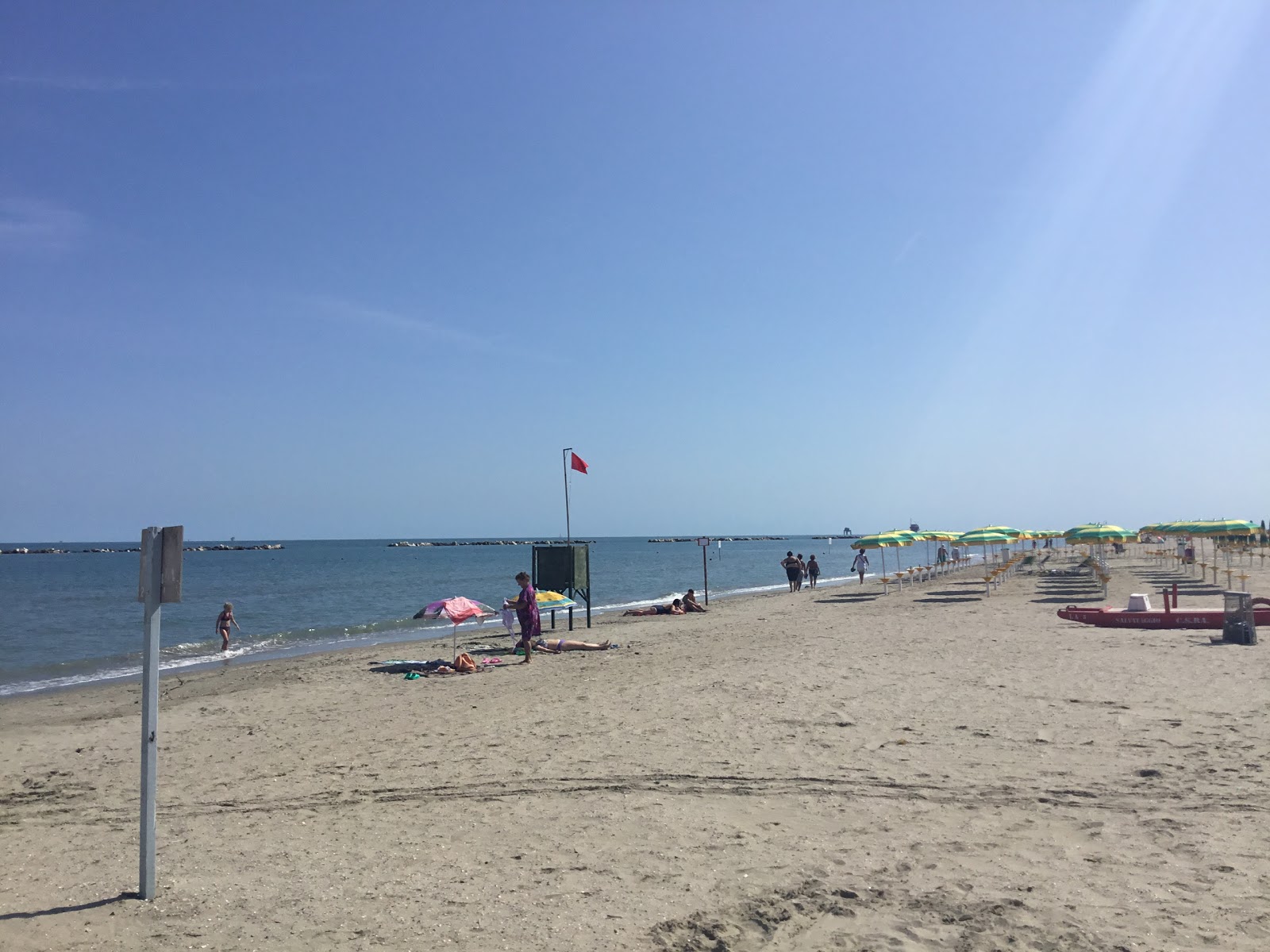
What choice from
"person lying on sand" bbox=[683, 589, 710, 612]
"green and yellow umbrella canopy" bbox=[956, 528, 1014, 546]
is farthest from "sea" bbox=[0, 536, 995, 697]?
"green and yellow umbrella canopy" bbox=[956, 528, 1014, 546]

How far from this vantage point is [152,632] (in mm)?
4527

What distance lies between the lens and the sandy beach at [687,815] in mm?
4254

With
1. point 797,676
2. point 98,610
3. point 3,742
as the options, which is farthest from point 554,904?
point 98,610

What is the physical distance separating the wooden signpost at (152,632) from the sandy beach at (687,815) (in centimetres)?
27

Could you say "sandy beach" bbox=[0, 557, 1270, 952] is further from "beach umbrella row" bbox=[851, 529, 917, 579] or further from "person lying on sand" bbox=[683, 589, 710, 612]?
"beach umbrella row" bbox=[851, 529, 917, 579]

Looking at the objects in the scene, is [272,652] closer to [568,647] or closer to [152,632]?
[568,647]

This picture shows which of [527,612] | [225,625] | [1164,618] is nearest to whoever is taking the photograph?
[527,612]

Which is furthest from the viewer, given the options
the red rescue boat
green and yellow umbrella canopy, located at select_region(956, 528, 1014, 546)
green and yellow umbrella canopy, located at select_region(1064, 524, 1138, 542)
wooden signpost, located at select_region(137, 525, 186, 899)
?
green and yellow umbrella canopy, located at select_region(956, 528, 1014, 546)

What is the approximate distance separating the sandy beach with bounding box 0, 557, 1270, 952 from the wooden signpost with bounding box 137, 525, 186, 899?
0.27 m

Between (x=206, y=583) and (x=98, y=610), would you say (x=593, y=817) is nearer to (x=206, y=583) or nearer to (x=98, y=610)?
(x=98, y=610)

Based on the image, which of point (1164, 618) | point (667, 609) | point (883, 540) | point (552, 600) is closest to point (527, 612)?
point (552, 600)

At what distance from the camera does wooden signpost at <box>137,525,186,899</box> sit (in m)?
4.50

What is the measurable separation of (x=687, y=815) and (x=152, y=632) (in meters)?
3.58

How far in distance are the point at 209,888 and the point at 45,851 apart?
1817 millimetres
